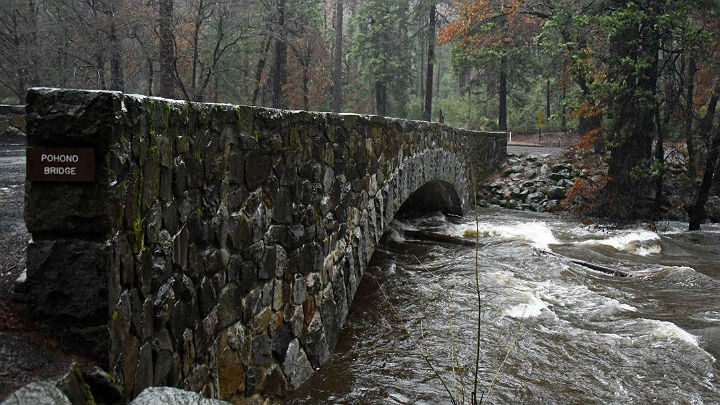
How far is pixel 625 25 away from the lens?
1170 cm

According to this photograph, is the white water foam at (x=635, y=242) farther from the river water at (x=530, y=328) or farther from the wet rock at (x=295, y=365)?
the wet rock at (x=295, y=365)

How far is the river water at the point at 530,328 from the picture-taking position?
15.8 feet

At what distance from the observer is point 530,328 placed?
618 cm

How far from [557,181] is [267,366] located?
567 inches

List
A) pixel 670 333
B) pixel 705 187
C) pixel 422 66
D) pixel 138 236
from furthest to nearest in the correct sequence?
pixel 422 66 < pixel 705 187 < pixel 670 333 < pixel 138 236

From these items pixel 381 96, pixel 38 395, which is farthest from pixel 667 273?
pixel 381 96

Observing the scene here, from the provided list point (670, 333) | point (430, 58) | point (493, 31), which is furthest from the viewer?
point (430, 58)

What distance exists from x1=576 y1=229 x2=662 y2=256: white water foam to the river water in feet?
0.37

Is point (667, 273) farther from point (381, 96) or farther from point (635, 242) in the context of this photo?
point (381, 96)

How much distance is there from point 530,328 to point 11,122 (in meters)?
9.43

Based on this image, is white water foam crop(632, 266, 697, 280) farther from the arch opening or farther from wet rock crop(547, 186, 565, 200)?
wet rock crop(547, 186, 565, 200)

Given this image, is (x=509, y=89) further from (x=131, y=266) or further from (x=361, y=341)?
(x=131, y=266)

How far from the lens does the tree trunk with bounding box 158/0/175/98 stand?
51.7 ft

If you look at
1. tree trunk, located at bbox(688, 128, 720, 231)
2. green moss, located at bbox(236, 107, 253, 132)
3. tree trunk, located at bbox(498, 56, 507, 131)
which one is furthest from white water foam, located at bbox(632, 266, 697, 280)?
tree trunk, located at bbox(498, 56, 507, 131)
